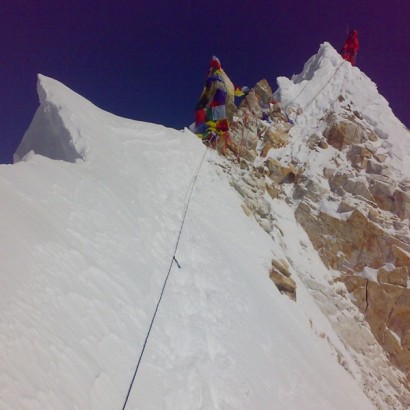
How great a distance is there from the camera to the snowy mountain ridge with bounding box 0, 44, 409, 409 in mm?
4270

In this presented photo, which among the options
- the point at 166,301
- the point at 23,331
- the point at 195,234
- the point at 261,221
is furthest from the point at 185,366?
the point at 261,221

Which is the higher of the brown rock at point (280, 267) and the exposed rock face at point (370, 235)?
the exposed rock face at point (370, 235)

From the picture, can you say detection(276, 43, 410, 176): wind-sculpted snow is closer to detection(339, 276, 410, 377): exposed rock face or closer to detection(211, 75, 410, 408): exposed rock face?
detection(211, 75, 410, 408): exposed rock face

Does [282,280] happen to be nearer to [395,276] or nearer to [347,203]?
[395,276]

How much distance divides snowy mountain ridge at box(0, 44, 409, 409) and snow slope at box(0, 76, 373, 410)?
0.03m

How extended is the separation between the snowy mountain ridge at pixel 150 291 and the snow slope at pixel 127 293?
0.03 meters

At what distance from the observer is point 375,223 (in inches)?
818

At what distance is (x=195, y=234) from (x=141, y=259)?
10.6 feet

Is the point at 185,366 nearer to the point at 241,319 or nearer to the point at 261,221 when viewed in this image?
the point at 241,319

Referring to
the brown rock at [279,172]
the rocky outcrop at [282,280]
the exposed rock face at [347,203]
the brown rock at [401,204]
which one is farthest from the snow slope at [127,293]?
the brown rock at [401,204]

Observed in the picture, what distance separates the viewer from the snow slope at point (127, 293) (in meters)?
4.13

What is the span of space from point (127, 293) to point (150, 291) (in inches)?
27.1

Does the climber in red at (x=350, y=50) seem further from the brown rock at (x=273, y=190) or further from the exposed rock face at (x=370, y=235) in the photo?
the brown rock at (x=273, y=190)

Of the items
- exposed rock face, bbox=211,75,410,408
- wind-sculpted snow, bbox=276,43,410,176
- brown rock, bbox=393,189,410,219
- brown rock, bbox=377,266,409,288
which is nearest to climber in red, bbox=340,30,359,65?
wind-sculpted snow, bbox=276,43,410,176
